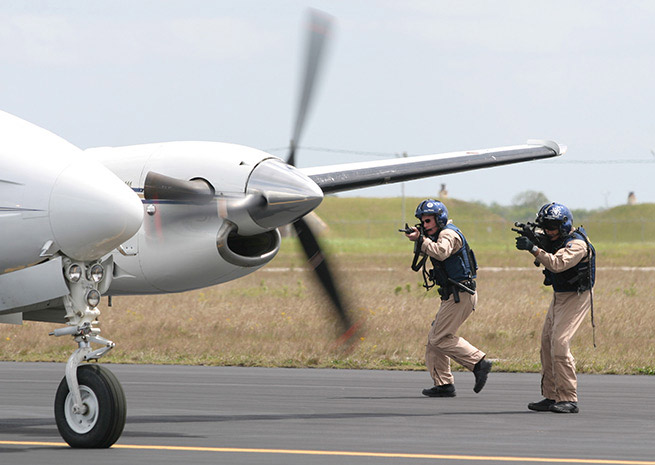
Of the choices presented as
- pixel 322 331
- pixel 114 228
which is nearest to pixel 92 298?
pixel 114 228

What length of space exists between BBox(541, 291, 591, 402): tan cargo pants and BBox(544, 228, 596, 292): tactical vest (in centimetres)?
7

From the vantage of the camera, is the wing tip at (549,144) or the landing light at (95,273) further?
the wing tip at (549,144)

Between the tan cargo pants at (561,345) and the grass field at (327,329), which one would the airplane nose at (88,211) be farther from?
the tan cargo pants at (561,345)

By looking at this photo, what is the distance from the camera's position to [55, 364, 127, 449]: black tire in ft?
30.0

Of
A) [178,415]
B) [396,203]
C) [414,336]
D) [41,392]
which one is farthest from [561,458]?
[396,203]

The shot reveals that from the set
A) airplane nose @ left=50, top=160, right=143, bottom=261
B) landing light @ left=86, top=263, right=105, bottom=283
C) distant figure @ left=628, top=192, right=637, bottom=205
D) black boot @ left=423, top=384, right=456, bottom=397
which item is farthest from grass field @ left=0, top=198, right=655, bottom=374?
distant figure @ left=628, top=192, right=637, bottom=205

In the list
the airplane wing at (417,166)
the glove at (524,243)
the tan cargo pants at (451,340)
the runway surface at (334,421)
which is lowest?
the runway surface at (334,421)

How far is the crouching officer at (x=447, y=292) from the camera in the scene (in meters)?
13.0

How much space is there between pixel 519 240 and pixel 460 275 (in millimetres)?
1371

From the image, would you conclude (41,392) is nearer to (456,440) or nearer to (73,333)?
(73,333)

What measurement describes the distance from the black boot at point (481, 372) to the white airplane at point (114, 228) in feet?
5.27

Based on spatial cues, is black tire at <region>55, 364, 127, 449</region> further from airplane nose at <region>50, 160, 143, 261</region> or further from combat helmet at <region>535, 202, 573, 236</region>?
combat helmet at <region>535, 202, 573, 236</region>

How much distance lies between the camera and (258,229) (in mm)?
10797

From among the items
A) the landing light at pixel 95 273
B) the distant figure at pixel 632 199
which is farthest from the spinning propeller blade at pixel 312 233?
the distant figure at pixel 632 199
